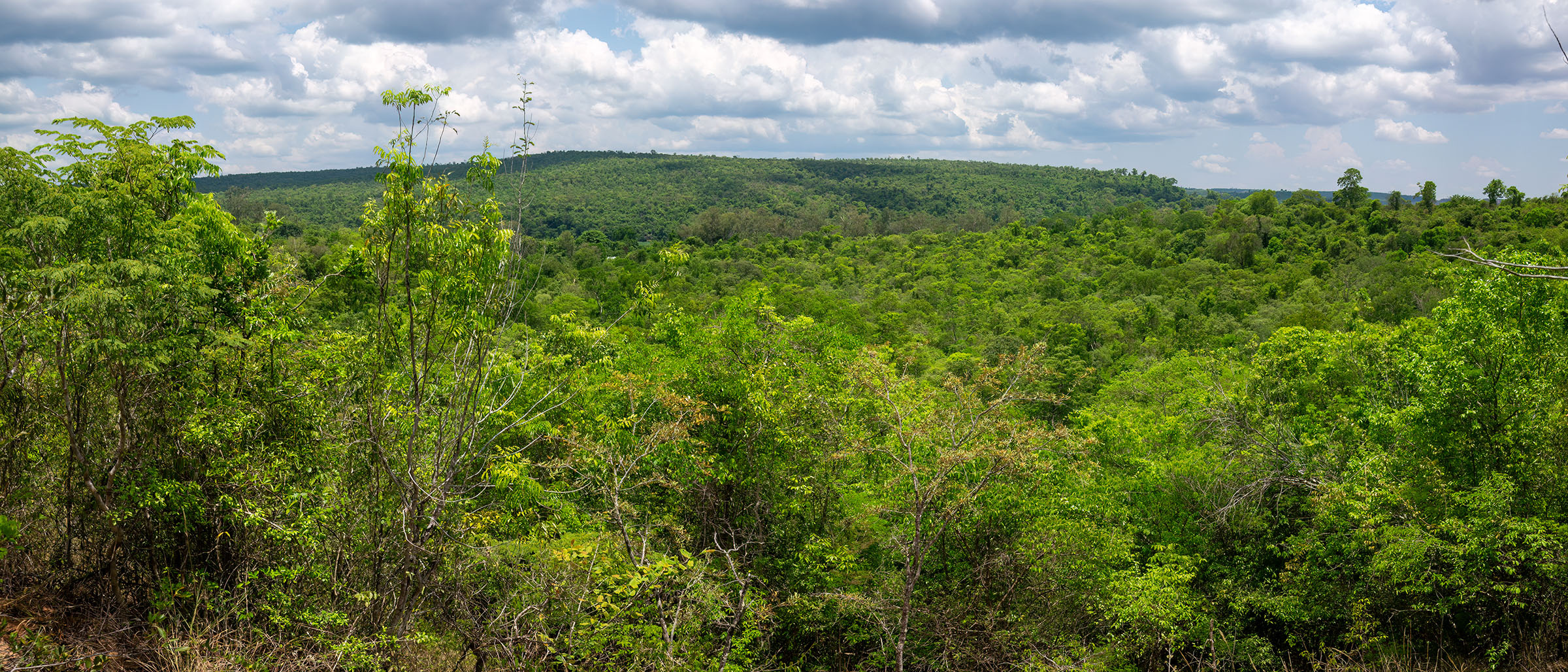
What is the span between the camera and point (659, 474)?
41.7ft

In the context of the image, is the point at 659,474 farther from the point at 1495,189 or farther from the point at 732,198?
the point at 732,198

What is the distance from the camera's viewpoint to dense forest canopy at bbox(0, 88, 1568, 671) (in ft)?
25.3

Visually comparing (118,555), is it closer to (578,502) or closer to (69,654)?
(69,654)

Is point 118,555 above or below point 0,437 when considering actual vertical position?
below

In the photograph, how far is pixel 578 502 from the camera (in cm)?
1530

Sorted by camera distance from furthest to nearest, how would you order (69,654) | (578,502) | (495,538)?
1. (578,502)
2. (495,538)
3. (69,654)

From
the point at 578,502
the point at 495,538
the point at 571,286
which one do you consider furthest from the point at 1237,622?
the point at 571,286

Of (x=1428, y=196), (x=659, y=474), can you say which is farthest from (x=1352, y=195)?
(x=659, y=474)

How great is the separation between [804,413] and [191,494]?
33.3ft

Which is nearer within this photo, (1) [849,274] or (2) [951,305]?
(2) [951,305]

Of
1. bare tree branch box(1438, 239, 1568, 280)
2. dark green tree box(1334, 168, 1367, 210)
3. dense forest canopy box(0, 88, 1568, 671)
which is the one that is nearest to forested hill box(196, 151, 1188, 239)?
dark green tree box(1334, 168, 1367, 210)

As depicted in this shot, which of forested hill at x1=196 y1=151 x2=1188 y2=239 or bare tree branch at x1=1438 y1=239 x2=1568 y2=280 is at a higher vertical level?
forested hill at x1=196 y1=151 x2=1188 y2=239

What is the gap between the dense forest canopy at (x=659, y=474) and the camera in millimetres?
7723

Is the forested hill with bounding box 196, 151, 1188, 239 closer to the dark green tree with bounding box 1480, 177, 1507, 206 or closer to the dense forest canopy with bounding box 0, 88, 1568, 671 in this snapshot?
the dark green tree with bounding box 1480, 177, 1507, 206
